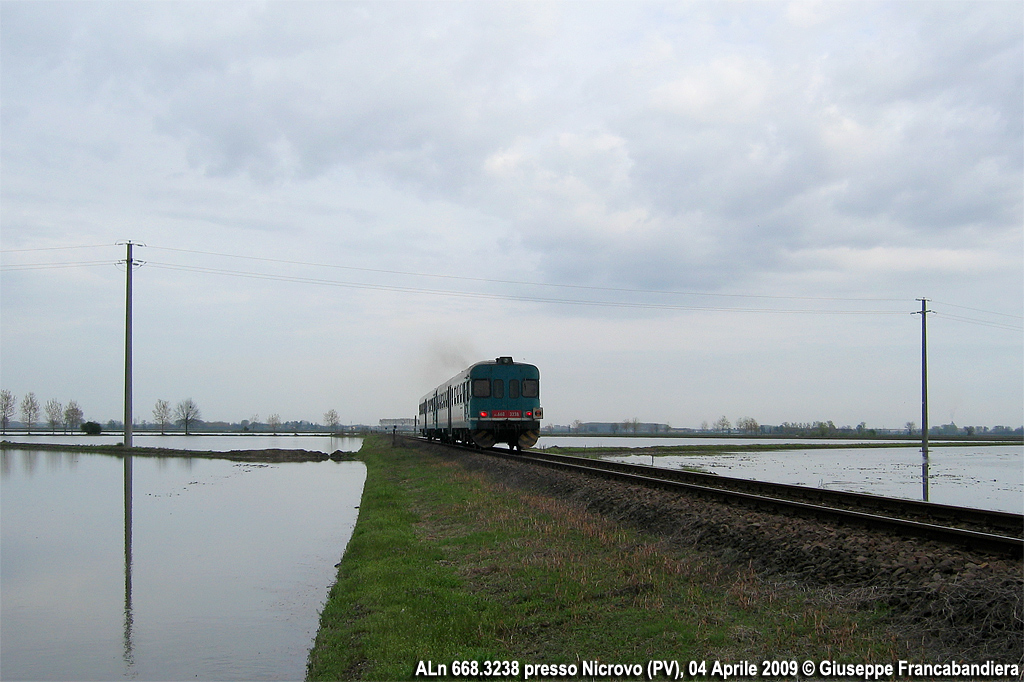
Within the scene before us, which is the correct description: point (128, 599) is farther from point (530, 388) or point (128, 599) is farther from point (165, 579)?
point (530, 388)

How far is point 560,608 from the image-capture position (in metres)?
8.86

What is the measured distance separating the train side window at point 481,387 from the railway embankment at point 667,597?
19172 mm

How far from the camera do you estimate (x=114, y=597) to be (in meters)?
12.6

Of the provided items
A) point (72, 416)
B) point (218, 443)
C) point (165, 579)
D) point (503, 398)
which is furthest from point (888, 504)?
point (72, 416)

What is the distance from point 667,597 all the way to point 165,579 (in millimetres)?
9831

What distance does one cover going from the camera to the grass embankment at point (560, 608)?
7.20m

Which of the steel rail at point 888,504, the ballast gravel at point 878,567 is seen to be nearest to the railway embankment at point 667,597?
the ballast gravel at point 878,567

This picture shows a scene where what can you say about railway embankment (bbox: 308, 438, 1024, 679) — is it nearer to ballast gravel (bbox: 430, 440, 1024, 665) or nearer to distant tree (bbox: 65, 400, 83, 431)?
ballast gravel (bbox: 430, 440, 1024, 665)

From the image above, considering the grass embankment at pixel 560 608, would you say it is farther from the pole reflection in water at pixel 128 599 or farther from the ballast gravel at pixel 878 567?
the pole reflection in water at pixel 128 599

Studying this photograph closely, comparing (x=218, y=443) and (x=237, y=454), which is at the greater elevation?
(x=237, y=454)

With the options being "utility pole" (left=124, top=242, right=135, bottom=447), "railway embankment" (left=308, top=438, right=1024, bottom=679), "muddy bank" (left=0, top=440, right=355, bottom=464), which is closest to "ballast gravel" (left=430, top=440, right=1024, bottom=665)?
"railway embankment" (left=308, top=438, right=1024, bottom=679)

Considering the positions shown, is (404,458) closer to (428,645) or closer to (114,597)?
(114,597)

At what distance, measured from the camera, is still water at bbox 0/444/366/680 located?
956cm

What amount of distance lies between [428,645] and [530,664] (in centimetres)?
142
